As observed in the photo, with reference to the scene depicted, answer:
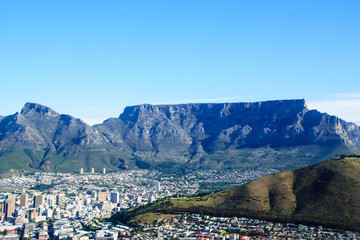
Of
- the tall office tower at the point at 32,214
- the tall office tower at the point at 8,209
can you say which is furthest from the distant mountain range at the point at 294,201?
the tall office tower at the point at 8,209

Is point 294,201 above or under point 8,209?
above

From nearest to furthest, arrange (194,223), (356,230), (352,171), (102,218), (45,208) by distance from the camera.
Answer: (356,230)
(194,223)
(352,171)
(102,218)
(45,208)

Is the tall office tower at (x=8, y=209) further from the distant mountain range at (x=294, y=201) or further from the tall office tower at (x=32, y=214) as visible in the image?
the distant mountain range at (x=294, y=201)

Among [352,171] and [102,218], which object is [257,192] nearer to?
[352,171]

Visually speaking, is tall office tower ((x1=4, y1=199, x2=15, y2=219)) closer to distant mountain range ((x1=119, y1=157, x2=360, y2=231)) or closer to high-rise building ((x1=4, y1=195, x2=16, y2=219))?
high-rise building ((x1=4, y1=195, x2=16, y2=219))

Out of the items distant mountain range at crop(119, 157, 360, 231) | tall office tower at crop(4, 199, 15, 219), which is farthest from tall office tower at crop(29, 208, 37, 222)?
distant mountain range at crop(119, 157, 360, 231)

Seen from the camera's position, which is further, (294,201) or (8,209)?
(8,209)

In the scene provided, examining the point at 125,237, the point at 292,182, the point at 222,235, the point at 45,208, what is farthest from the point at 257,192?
the point at 45,208

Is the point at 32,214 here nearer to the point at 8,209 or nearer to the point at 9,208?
the point at 8,209

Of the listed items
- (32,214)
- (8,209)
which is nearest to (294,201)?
(32,214)
